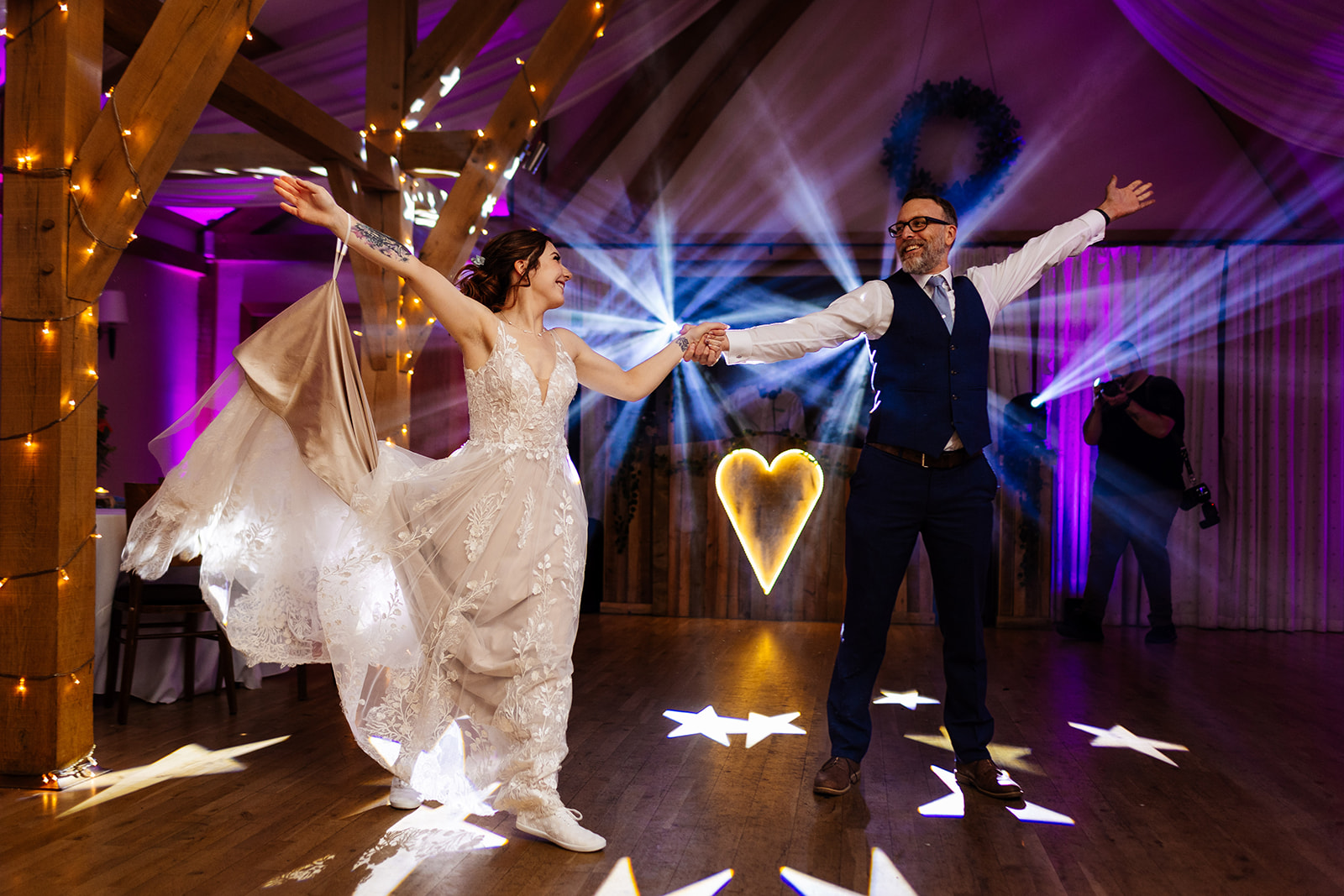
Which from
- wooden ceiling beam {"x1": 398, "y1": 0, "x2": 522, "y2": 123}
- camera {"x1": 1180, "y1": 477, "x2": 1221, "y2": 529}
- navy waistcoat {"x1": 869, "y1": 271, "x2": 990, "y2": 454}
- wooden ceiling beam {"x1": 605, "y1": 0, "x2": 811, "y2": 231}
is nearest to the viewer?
navy waistcoat {"x1": 869, "y1": 271, "x2": 990, "y2": 454}

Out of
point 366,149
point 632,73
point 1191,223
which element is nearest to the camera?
point 366,149

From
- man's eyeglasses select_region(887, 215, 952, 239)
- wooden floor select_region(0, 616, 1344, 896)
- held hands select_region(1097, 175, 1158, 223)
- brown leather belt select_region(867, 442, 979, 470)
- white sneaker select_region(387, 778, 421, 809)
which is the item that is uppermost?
held hands select_region(1097, 175, 1158, 223)

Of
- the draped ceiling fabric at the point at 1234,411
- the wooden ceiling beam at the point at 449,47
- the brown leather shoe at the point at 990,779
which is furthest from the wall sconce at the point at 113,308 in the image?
the brown leather shoe at the point at 990,779

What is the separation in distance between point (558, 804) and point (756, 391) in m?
5.28

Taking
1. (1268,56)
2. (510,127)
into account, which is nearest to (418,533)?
(510,127)

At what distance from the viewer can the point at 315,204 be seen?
99.2 inches

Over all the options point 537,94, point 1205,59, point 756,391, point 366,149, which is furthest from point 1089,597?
point 366,149

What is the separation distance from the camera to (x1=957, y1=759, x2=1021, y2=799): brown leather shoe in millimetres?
2922

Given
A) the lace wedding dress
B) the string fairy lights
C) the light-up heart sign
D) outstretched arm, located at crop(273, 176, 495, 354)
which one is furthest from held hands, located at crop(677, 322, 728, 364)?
the light-up heart sign

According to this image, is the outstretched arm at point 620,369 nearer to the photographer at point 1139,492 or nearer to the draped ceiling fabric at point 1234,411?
the photographer at point 1139,492

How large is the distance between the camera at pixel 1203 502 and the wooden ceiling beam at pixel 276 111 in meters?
5.34

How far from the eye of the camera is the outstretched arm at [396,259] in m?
2.51

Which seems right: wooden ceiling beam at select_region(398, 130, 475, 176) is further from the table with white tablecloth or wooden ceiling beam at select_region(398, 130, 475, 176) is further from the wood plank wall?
the wood plank wall

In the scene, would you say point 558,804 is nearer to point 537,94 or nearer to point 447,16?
point 537,94
